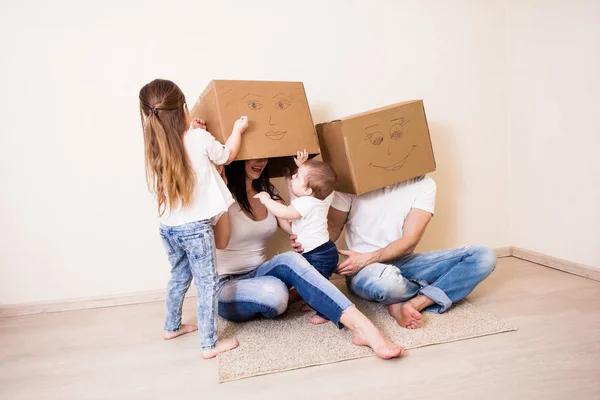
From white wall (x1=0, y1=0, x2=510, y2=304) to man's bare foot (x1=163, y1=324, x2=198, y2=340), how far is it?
1.52ft

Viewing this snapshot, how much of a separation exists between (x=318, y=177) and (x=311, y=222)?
169 millimetres

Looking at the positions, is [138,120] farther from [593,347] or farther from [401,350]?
[593,347]

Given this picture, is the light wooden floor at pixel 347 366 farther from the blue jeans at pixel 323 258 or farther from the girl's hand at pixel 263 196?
the girl's hand at pixel 263 196

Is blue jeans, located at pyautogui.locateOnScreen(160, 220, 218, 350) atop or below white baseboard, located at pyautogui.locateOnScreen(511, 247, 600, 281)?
atop

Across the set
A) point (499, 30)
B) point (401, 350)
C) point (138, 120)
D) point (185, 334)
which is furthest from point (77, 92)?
point (499, 30)

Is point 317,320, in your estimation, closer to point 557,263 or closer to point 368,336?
point 368,336

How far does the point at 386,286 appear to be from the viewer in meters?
1.47

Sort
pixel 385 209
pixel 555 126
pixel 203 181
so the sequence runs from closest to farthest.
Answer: pixel 203 181 < pixel 385 209 < pixel 555 126

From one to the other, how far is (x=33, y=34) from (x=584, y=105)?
238 cm

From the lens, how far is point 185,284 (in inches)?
58.2

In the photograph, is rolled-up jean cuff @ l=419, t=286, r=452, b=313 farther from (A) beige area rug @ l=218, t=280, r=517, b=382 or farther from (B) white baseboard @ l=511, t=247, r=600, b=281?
(B) white baseboard @ l=511, t=247, r=600, b=281

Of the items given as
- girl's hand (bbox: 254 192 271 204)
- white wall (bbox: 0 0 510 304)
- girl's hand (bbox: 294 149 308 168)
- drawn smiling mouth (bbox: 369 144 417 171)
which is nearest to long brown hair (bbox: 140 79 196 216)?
girl's hand (bbox: 254 192 271 204)

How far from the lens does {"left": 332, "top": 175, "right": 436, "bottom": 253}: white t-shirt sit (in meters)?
1.65

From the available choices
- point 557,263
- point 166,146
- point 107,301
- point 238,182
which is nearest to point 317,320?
point 238,182
